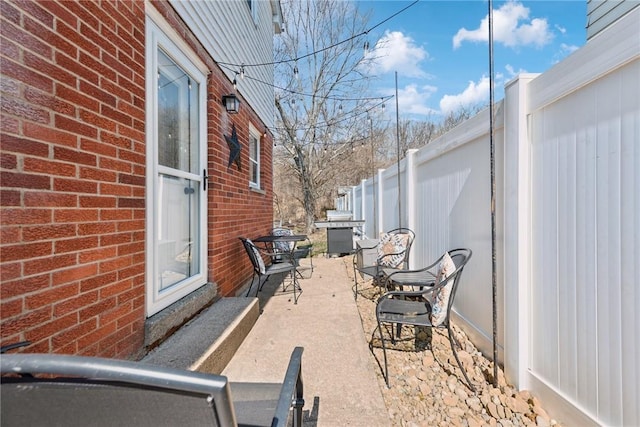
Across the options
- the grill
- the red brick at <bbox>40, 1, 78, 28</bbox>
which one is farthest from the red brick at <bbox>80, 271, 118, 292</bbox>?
the grill

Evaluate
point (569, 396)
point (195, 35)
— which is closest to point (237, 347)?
point (569, 396)

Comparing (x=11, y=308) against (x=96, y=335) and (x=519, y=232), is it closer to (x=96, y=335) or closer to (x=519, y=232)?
(x=96, y=335)

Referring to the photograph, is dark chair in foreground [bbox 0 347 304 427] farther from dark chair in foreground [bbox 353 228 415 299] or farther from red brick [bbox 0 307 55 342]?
dark chair in foreground [bbox 353 228 415 299]

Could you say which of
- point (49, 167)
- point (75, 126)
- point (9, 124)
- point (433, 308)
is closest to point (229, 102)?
point (75, 126)

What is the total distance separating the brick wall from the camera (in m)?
1.29

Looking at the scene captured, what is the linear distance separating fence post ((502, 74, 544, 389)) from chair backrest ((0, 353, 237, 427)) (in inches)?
87.8

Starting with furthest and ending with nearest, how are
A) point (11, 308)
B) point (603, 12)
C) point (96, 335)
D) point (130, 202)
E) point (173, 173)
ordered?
point (603, 12) < point (173, 173) < point (130, 202) < point (96, 335) < point (11, 308)

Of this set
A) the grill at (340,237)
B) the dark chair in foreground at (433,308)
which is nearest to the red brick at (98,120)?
the dark chair in foreground at (433,308)

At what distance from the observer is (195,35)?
306 centimetres

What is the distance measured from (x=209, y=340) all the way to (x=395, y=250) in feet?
9.74

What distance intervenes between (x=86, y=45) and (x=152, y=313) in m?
1.76

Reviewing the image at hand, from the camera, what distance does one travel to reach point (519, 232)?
224 cm

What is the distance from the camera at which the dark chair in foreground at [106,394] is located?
0.64 meters

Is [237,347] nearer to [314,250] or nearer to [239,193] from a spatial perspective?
[239,193]
